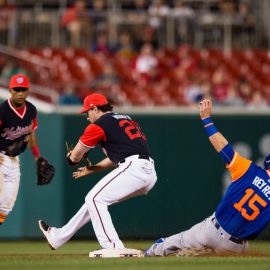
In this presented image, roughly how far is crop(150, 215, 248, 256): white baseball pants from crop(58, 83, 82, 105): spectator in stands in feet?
22.8

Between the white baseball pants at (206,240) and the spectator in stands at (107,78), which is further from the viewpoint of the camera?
the spectator in stands at (107,78)

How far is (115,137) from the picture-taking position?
419 inches

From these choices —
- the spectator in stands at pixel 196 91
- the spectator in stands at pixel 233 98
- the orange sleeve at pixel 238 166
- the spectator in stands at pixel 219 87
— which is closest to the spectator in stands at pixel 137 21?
the spectator in stands at pixel 219 87

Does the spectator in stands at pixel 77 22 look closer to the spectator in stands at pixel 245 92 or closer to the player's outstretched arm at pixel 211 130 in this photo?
the spectator in stands at pixel 245 92

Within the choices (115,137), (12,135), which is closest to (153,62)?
(12,135)

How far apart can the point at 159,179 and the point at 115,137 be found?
17.2 feet

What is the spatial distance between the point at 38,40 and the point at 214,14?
4038 millimetres

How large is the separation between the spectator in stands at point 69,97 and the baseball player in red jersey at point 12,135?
4513 mm

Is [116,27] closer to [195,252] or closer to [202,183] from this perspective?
[202,183]

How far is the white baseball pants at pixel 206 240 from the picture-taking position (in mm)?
10031

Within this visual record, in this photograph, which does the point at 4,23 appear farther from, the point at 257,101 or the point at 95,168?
the point at 95,168

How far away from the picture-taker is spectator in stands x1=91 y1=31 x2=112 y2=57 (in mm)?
19906

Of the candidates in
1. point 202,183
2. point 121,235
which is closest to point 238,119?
point 202,183

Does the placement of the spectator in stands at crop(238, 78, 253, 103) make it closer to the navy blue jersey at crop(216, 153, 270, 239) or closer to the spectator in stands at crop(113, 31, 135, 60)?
the spectator in stands at crop(113, 31, 135, 60)
